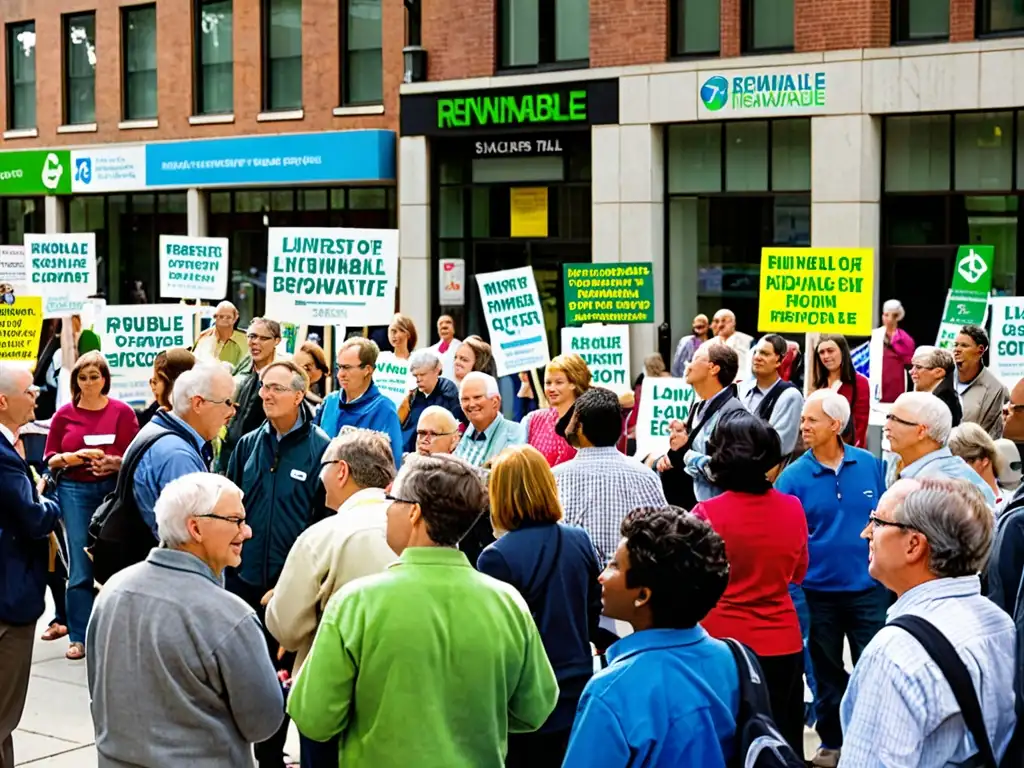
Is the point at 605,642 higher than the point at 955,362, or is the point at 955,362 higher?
the point at 955,362

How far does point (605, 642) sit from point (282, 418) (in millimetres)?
2150

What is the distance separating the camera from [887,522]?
4305 millimetres

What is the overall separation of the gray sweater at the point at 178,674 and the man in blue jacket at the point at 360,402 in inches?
186

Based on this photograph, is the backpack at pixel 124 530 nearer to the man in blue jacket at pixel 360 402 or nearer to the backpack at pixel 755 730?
the man in blue jacket at pixel 360 402

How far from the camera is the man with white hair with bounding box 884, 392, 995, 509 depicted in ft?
24.0

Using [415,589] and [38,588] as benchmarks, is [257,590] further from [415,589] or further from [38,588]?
[415,589]

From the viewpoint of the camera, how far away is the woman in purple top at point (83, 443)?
10.0 metres

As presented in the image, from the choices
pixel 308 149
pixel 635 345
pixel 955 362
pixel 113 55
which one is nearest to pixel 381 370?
pixel 955 362

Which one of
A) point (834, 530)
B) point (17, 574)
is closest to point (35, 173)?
point (17, 574)

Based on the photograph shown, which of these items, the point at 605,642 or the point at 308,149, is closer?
the point at 605,642

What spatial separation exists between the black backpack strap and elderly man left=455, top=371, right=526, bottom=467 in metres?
5.17

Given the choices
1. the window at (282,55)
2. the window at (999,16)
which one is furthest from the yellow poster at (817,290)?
the window at (282,55)

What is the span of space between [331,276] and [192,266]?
2938mm

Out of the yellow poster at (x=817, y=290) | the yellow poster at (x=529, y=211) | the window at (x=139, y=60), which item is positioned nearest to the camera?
the yellow poster at (x=817, y=290)
